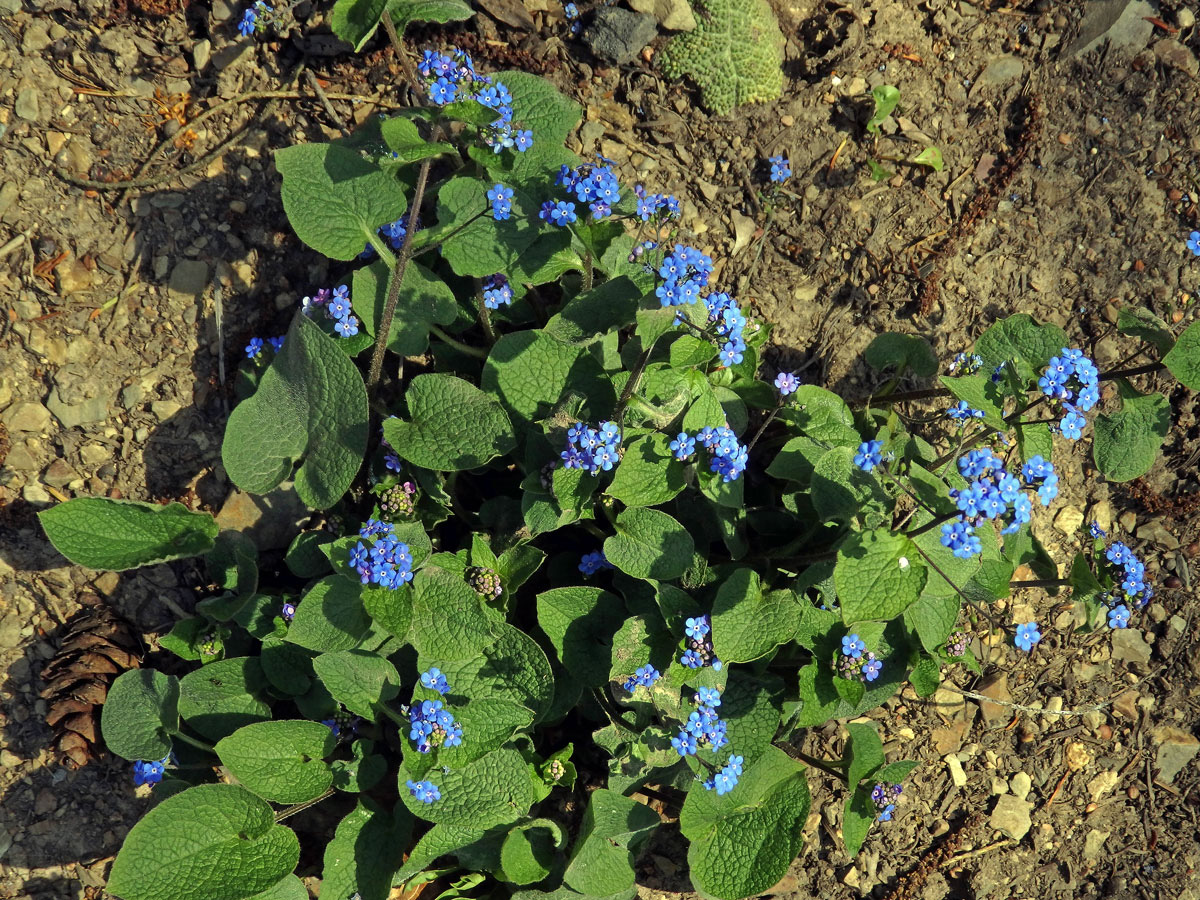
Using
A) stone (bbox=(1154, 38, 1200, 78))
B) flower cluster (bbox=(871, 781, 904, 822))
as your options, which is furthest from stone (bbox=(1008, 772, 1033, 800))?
stone (bbox=(1154, 38, 1200, 78))

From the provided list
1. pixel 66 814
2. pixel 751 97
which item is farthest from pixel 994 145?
pixel 66 814

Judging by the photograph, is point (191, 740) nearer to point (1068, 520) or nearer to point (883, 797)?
point (883, 797)

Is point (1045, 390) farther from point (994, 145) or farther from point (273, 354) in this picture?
point (273, 354)

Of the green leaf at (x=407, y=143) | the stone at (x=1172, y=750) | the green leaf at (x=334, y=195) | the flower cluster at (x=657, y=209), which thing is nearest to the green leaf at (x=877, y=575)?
the flower cluster at (x=657, y=209)

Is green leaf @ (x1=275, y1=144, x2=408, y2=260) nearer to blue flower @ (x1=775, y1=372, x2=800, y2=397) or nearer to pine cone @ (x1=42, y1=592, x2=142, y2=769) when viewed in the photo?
blue flower @ (x1=775, y1=372, x2=800, y2=397)

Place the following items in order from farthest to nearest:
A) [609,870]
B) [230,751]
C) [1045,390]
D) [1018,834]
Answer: [1018,834], [609,870], [230,751], [1045,390]

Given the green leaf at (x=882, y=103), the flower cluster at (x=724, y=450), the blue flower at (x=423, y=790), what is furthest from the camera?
the green leaf at (x=882, y=103)

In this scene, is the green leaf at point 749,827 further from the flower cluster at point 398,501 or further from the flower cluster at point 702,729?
the flower cluster at point 398,501
